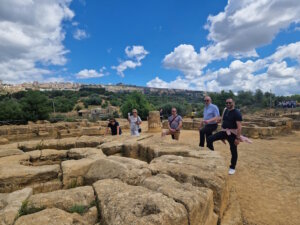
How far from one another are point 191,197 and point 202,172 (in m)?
0.82

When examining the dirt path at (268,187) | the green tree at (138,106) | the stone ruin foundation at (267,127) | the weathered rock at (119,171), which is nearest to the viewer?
the weathered rock at (119,171)

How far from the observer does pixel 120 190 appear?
221 centimetres

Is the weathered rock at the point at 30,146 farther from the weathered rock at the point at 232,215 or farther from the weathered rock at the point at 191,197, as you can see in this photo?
the weathered rock at the point at 232,215

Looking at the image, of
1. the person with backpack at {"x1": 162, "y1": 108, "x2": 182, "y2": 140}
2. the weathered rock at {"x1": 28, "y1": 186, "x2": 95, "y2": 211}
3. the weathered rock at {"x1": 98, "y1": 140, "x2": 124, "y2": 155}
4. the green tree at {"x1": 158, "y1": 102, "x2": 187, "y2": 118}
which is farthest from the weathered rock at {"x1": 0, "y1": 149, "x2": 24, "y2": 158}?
the green tree at {"x1": 158, "y1": 102, "x2": 187, "y2": 118}

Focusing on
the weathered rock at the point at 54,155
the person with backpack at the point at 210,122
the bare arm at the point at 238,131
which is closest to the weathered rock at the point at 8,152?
the weathered rock at the point at 54,155

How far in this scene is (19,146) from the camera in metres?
4.94

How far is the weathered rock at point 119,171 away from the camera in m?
2.73

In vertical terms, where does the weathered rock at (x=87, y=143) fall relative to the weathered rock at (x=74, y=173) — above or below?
above

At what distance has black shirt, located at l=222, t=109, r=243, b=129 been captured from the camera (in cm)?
455

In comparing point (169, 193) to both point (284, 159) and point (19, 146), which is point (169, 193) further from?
point (284, 159)

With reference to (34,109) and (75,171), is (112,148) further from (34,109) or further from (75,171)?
(34,109)

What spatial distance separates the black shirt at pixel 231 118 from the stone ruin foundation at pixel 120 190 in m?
1.37

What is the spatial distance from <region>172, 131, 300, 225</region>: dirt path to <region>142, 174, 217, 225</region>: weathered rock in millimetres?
1417

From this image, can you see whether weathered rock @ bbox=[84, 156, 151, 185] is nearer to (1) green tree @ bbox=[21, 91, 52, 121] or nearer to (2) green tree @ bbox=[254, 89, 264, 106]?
(1) green tree @ bbox=[21, 91, 52, 121]
